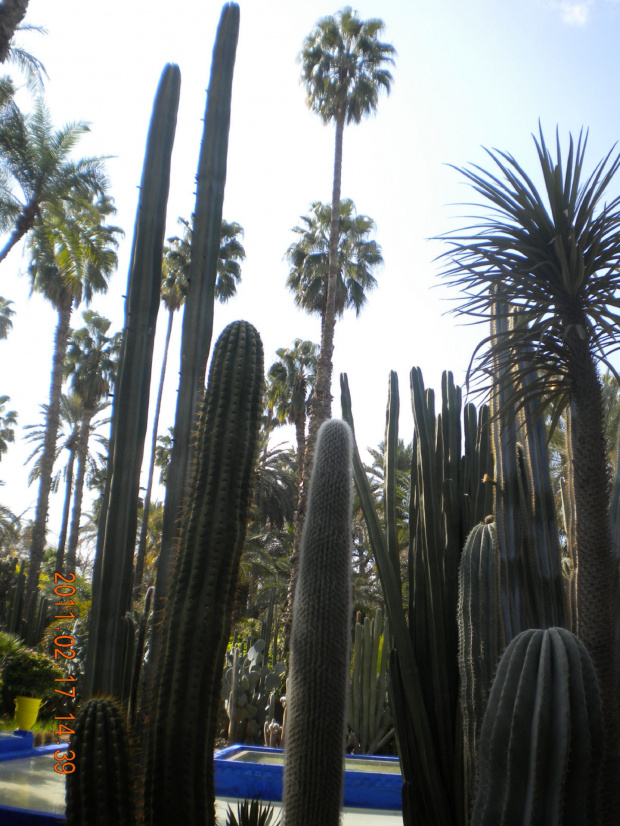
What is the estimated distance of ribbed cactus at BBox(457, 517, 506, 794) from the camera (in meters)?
3.74

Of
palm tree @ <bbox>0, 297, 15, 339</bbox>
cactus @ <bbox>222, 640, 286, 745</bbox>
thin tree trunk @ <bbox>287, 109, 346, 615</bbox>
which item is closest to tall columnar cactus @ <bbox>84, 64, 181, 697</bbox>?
cactus @ <bbox>222, 640, 286, 745</bbox>

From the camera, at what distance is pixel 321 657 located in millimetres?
3340

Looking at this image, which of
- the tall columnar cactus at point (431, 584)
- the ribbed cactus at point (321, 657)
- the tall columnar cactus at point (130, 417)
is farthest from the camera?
the tall columnar cactus at point (130, 417)

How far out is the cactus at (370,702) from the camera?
9.83m

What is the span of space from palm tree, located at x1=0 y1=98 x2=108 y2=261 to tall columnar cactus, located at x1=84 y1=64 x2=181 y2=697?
10.1m

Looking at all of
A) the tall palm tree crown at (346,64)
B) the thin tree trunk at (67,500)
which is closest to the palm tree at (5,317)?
the thin tree trunk at (67,500)

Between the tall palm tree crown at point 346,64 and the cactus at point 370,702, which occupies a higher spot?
the tall palm tree crown at point 346,64

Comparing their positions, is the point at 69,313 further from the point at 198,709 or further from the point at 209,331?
the point at 198,709

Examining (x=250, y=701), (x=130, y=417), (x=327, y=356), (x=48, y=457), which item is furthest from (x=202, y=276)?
(x=48, y=457)

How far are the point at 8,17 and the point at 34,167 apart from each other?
7200 millimetres

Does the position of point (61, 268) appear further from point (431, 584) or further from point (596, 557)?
point (596, 557)

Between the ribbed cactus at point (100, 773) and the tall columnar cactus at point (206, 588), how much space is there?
0.13 metres

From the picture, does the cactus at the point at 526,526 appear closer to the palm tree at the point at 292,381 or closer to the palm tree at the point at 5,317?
the palm tree at the point at 292,381

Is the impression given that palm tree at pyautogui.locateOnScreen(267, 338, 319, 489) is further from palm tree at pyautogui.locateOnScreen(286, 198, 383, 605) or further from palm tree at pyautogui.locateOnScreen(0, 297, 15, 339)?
A: palm tree at pyautogui.locateOnScreen(0, 297, 15, 339)
